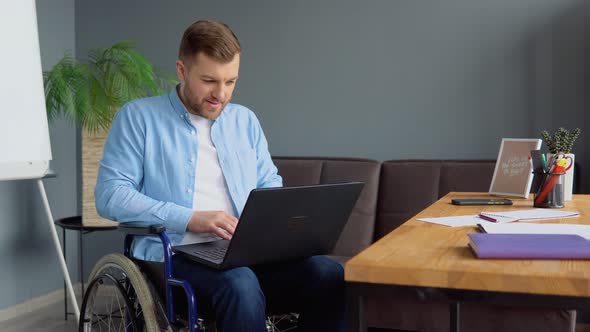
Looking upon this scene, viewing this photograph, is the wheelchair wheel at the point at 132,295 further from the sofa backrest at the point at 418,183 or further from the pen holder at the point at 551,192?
the sofa backrest at the point at 418,183

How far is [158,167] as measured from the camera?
1989mm

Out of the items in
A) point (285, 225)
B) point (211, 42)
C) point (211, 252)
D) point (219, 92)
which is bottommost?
point (211, 252)

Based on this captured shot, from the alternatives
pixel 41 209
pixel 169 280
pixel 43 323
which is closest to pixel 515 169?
pixel 169 280

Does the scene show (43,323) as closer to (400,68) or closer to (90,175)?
(90,175)

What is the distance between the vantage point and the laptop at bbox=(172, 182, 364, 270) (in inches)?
59.2

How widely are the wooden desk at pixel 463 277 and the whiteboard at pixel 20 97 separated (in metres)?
1.77

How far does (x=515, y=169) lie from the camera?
7.63 ft

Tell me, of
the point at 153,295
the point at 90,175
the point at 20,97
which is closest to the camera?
the point at 153,295

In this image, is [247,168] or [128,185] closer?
[128,185]

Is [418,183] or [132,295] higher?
[418,183]

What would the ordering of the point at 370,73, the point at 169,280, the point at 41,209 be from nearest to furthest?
1. the point at 169,280
2. the point at 370,73
3. the point at 41,209

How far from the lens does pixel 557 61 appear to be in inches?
120

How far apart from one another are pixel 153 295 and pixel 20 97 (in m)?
1.10

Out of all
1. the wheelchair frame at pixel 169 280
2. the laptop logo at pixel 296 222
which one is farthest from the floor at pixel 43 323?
the laptop logo at pixel 296 222
